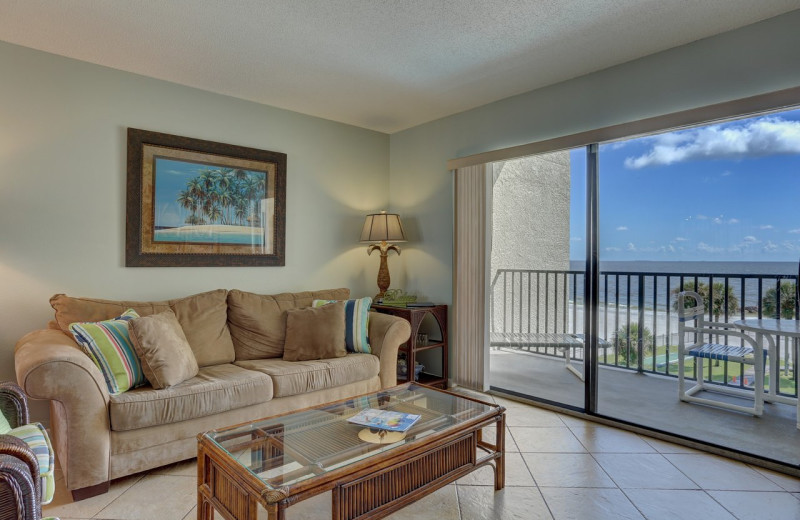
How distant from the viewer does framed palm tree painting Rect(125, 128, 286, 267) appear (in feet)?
10.3

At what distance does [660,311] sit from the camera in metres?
3.03

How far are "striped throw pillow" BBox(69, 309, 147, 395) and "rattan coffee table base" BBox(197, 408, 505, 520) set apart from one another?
0.87m

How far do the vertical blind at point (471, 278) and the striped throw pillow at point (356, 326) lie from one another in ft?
3.13

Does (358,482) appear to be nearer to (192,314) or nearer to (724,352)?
(192,314)

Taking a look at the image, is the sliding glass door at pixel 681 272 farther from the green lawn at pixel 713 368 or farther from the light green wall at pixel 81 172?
the light green wall at pixel 81 172

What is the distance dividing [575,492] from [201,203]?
3.16 meters

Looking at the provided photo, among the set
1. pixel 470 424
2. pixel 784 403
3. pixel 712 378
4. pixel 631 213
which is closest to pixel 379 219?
pixel 631 213

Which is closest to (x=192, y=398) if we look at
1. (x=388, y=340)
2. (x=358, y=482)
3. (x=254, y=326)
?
(x=254, y=326)

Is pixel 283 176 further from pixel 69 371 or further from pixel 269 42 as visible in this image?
pixel 69 371

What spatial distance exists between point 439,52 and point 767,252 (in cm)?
229

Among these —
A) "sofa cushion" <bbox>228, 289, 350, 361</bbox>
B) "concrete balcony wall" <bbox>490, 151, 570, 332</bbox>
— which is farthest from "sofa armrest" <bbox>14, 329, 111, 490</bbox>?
"concrete balcony wall" <bbox>490, 151, 570, 332</bbox>

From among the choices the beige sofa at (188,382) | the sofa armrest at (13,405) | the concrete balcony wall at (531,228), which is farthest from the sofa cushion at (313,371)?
the concrete balcony wall at (531,228)

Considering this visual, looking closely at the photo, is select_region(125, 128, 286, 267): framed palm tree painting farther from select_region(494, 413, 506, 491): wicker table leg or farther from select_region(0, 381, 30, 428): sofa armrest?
select_region(494, 413, 506, 491): wicker table leg

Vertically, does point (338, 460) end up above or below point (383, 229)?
below
